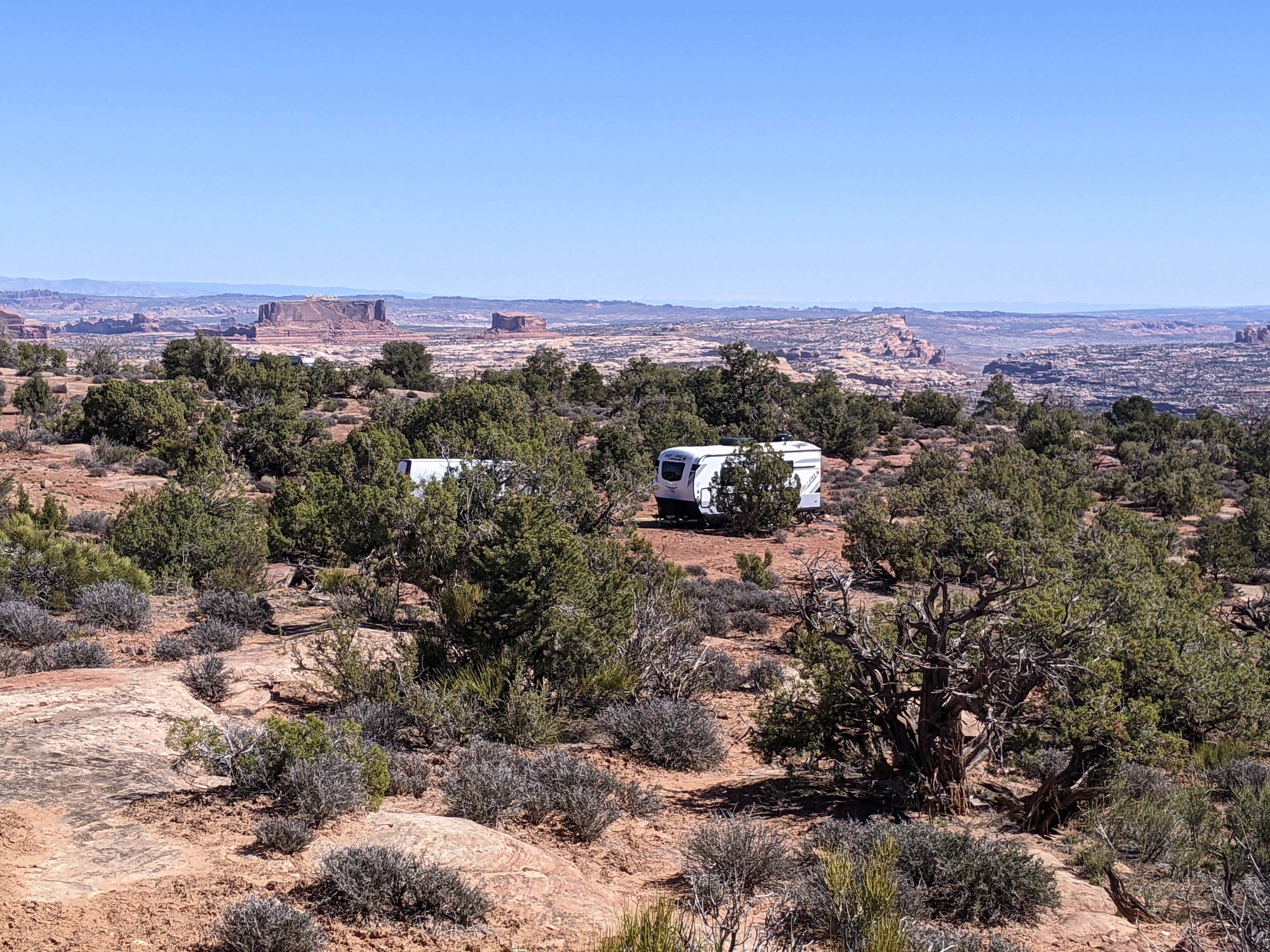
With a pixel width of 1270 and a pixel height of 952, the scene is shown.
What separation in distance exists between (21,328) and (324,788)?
6054 inches

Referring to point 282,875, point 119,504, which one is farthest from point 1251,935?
point 119,504

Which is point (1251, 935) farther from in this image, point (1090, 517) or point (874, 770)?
point (1090, 517)

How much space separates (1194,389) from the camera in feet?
297

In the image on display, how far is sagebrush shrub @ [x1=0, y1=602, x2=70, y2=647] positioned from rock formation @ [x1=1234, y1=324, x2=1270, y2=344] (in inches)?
6957

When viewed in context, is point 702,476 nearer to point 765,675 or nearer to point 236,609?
point 765,675

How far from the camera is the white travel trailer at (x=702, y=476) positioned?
22891mm

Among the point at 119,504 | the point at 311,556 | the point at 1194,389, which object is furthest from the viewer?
the point at 1194,389

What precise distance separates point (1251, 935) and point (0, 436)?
90.0 feet

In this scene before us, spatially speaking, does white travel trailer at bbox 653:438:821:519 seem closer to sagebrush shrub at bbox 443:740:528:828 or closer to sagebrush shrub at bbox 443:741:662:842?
sagebrush shrub at bbox 443:741:662:842

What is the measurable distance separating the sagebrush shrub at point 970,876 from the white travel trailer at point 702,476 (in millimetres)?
17061

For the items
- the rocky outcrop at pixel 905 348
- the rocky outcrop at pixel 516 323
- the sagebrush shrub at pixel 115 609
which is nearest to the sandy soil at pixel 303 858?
the sagebrush shrub at pixel 115 609

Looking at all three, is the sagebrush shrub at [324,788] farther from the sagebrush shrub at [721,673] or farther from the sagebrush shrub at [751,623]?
the sagebrush shrub at [751,623]

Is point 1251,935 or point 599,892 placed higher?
point 1251,935

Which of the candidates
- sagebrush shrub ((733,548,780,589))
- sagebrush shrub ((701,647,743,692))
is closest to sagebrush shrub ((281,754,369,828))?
sagebrush shrub ((701,647,743,692))
